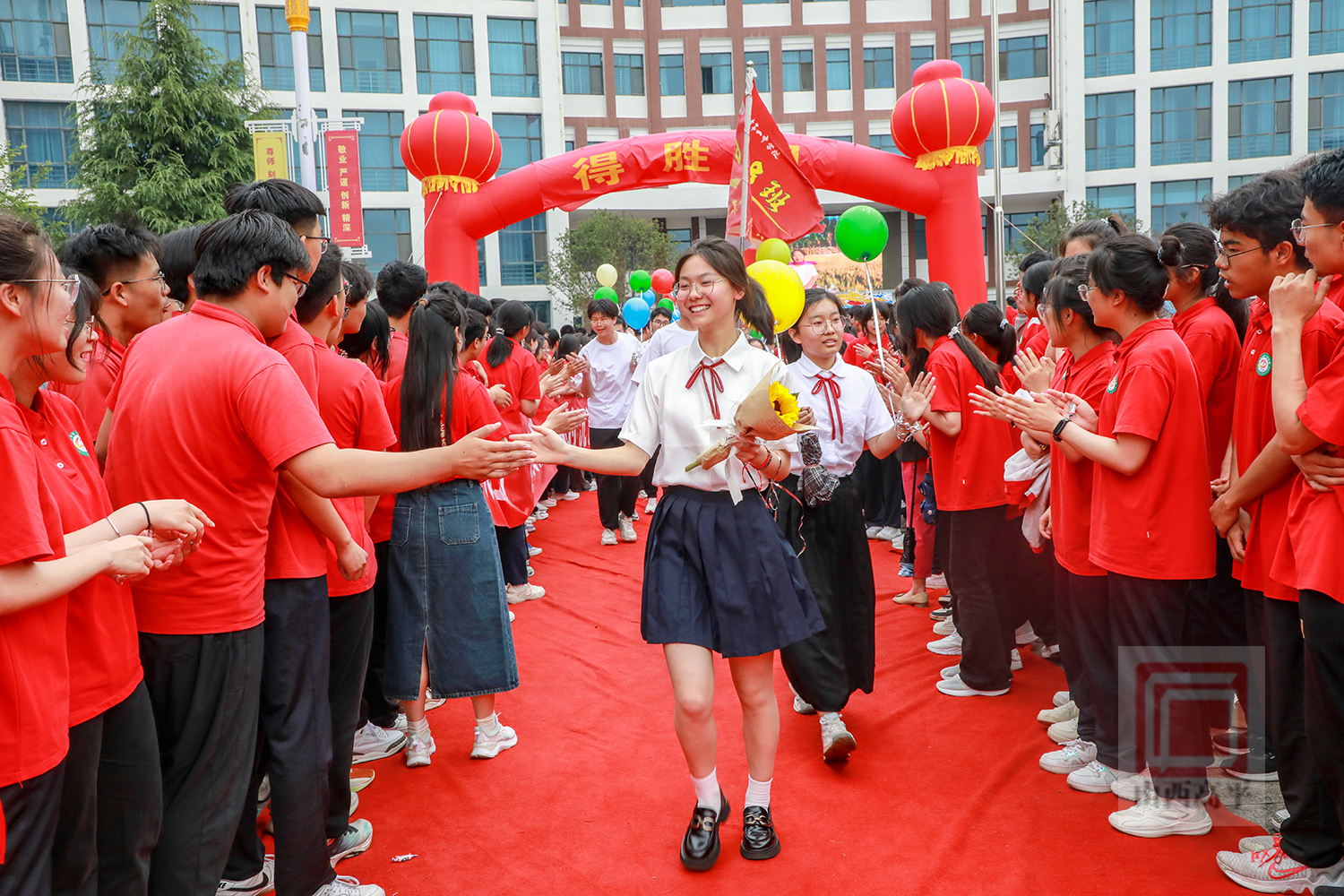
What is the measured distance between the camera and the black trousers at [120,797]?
1.73 metres

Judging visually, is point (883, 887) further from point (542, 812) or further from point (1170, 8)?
point (1170, 8)

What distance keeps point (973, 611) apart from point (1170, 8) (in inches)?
1028

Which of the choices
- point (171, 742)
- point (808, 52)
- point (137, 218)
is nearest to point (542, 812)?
point (171, 742)

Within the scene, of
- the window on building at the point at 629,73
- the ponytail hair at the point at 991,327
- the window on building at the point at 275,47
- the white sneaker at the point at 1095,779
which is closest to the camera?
the white sneaker at the point at 1095,779

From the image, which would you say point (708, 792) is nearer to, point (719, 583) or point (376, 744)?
point (719, 583)

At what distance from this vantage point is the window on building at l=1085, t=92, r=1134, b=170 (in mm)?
24406

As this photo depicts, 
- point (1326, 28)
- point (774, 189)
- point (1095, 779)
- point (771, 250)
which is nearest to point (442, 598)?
point (1095, 779)

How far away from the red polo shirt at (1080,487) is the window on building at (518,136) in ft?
77.7

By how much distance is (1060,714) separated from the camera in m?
3.53

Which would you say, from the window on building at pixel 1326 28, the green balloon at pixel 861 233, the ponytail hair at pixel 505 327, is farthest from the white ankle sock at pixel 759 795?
the window on building at pixel 1326 28

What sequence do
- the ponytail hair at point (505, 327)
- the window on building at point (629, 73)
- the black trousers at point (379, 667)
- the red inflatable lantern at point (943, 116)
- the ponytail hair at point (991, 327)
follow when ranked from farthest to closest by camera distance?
the window on building at point (629, 73) < the red inflatable lantern at point (943, 116) < the ponytail hair at point (505, 327) < the ponytail hair at point (991, 327) < the black trousers at point (379, 667)

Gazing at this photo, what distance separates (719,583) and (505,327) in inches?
167

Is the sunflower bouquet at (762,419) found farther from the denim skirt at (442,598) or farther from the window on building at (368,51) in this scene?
the window on building at (368,51)

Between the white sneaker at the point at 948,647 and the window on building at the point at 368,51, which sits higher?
the window on building at the point at 368,51
